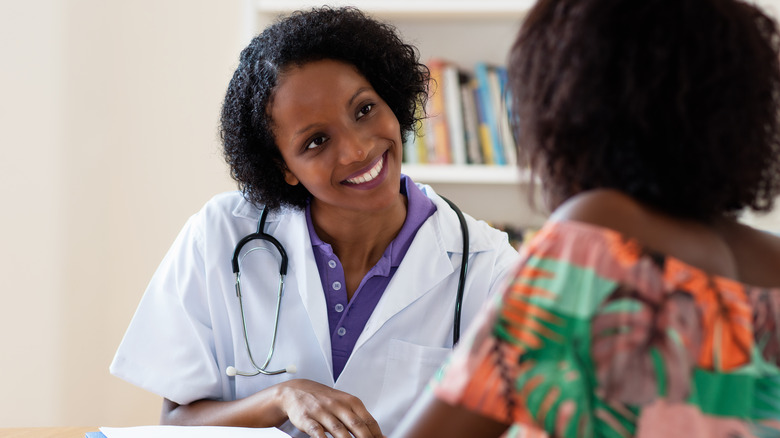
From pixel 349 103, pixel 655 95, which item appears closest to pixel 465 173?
pixel 349 103

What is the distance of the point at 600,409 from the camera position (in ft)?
2.04

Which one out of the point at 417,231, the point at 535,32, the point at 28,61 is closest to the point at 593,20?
the point at 535,32

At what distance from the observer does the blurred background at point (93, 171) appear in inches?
73.2

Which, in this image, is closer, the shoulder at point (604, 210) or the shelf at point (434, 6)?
the shoulder at point (604, 210)

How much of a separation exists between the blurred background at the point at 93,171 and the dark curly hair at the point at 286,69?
0.68m

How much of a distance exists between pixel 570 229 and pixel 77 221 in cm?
174

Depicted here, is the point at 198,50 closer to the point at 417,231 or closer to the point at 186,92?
the point at 186,92

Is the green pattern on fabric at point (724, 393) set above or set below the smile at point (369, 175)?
below

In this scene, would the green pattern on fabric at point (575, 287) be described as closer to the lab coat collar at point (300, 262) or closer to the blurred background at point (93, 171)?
the lab coat collar at point (300, 262)

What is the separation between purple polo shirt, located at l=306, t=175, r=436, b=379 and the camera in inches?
53.4

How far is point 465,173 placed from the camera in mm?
2121

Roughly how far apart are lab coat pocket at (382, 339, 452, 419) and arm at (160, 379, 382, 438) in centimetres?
15

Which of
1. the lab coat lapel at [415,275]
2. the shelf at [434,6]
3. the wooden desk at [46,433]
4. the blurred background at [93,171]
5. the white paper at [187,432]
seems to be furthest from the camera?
the shelf at [434,6]

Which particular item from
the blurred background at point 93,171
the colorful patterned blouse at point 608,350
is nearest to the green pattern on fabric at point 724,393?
the colorful patterned blouse at point 608,350
